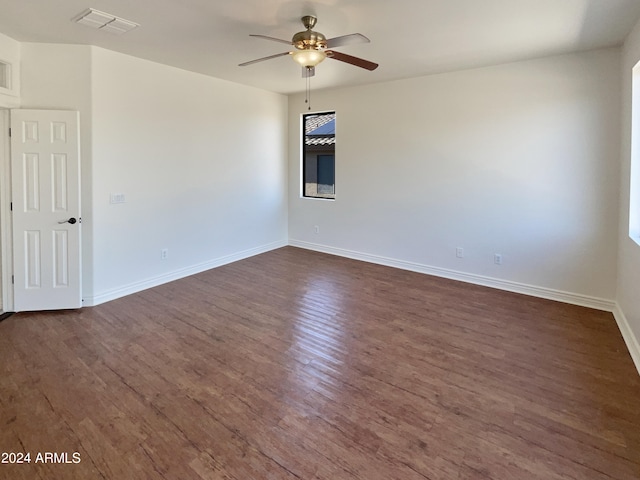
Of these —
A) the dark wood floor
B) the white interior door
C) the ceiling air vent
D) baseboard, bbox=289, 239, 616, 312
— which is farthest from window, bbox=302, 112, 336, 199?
the white interior door

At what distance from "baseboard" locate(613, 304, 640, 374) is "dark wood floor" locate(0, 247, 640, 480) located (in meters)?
0.06

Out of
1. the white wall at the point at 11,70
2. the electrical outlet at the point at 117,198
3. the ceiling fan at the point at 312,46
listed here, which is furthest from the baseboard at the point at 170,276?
the ceiling fan at the point at 312,46

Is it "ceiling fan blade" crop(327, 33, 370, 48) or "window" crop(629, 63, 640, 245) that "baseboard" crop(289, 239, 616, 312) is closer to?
"window" crop(629, 63, 640, 245)

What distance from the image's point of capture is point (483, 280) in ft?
15.2

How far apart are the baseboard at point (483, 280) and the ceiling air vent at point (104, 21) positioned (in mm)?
4139

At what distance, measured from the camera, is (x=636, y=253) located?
287 cm

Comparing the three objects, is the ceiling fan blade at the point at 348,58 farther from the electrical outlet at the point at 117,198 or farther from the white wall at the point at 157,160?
the electrical outlet at the point at 117,198

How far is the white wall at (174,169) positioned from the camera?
3.91 m

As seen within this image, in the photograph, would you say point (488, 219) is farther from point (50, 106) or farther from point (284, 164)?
point (50, 106)

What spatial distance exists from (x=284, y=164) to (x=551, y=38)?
14.1 ft

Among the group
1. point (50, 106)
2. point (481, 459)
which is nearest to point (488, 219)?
point (481, 459)

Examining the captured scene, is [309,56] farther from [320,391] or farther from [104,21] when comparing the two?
[320,391]

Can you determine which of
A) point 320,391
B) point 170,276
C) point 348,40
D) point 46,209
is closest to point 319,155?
point 170,276

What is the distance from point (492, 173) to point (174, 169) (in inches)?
161
